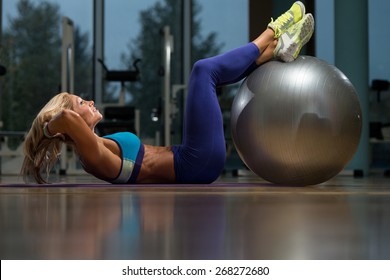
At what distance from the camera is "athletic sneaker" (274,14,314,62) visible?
2.33 metres

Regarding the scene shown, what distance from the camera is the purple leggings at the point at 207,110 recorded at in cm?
229

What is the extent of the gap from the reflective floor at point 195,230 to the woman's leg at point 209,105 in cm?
81

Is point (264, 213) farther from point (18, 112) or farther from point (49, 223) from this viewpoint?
point (18, 112)

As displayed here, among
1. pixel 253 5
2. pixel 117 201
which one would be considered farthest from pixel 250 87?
pixel 253 5

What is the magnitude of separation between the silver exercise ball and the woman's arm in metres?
0.51

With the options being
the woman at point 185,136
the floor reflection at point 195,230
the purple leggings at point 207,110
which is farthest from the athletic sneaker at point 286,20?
the floor reflection at point 195,230

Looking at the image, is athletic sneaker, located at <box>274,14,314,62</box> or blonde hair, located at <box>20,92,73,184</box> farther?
athletic sneaker, located at <box>274,14,314,62</box>

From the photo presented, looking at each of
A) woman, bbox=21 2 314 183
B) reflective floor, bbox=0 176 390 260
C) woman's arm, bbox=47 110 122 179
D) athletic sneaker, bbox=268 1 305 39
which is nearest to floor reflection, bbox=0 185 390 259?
reflective floor, bbox=0 176 390 260

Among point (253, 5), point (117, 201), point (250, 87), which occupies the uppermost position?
point (253, 5)

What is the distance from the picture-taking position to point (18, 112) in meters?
7.44

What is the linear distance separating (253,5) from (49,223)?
6.65 meters

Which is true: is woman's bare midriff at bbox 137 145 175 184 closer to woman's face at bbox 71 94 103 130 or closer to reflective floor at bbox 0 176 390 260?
woman's face at bbox 71 94 103 130

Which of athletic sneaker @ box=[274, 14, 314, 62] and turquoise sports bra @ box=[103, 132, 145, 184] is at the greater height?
athletic sneaker @ box=[274, 14, 314, 62]

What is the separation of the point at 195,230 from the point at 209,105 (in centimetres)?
137
